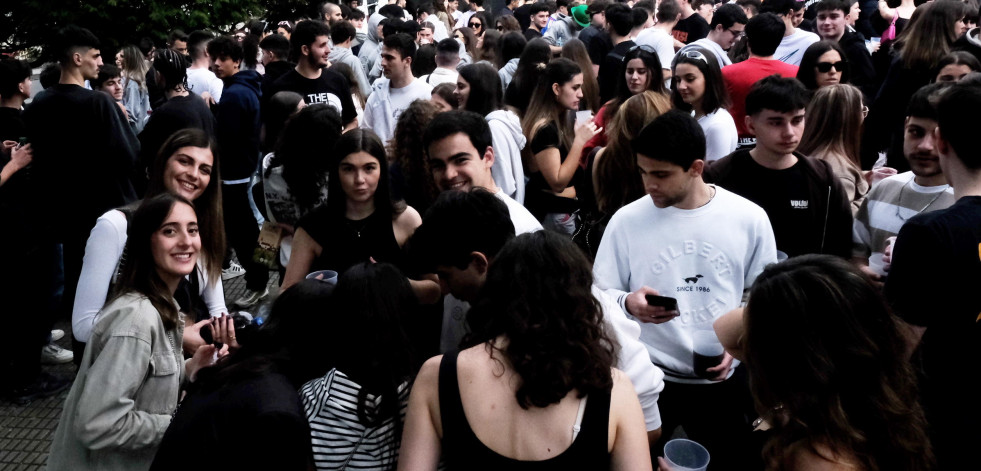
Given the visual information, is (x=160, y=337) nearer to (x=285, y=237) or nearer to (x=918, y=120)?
(x=285, y=237)

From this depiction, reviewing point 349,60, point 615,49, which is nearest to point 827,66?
point 615,49

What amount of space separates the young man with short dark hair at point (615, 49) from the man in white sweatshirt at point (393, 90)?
2194 mm

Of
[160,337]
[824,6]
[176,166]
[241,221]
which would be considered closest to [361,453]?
[160,337]

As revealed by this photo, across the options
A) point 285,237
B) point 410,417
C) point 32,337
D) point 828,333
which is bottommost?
point 32,337

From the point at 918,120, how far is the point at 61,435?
137 inches

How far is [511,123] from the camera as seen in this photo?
509cm

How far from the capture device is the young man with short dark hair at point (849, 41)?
7.30m

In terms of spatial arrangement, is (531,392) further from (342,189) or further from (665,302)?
(342,189)

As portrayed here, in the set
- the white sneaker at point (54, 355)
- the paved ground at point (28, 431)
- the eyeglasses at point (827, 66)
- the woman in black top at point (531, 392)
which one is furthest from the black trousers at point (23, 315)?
the eyeglasses at point (827, 66)

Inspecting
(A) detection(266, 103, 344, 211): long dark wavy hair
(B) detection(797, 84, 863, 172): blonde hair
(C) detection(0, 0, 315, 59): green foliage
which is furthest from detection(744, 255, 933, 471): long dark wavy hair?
(C) detection(0, 0, 315, 59): green foliage

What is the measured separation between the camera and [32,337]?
5.09 metres

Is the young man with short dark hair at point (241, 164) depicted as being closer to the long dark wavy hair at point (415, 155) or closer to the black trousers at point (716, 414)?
the long dark wavy hair at point (415, 155)

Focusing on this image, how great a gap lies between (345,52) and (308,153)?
14.9 feet

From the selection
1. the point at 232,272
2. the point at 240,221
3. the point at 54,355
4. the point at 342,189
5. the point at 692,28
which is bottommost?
the point at 232,272
